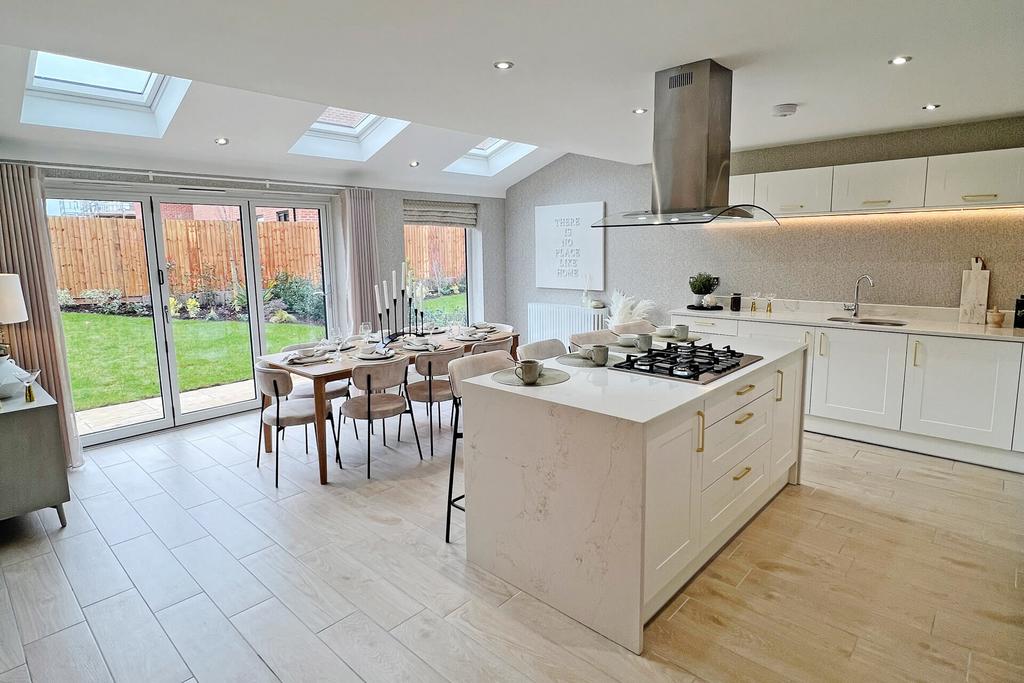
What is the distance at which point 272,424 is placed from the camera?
3.88 m

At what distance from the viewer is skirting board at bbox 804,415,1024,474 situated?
12.6ft

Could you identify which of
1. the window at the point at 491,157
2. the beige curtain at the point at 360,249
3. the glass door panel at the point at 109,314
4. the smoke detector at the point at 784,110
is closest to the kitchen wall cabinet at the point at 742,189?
the smoke detector at the point at 784,110

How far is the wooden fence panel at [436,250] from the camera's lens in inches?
266

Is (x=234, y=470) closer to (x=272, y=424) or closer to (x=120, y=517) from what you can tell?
(x=272, y=424)

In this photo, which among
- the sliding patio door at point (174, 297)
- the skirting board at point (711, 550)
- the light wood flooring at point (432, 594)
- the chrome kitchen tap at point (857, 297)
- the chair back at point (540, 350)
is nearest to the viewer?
the light wood flooring at point (432, 594)

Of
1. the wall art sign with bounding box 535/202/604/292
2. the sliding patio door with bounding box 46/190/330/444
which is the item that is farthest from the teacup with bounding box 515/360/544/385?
the wall art sign with bounding box 535/202/604/292

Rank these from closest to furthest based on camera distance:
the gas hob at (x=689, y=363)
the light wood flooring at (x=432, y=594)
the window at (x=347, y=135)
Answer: the light wood flooring at (x=432, y=594)
the gas hob at (x=689, y=363)
the window at (x=347, y=135)

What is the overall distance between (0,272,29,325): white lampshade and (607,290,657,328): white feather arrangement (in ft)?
16.2

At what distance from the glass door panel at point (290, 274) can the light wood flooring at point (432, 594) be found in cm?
217

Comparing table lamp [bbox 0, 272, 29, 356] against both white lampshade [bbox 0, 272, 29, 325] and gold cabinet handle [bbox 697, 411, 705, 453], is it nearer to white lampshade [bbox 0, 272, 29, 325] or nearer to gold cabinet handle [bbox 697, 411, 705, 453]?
white lampshade [bbox 0, 272, 29, 325]

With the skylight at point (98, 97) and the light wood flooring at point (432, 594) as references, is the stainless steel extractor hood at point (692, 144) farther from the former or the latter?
the skylight at point (98, 97)

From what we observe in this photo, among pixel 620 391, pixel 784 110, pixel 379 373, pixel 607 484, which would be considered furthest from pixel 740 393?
pixel 379 373

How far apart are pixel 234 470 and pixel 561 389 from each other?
2790mm

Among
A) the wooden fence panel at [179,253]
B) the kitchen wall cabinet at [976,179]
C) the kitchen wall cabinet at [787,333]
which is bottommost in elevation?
the kitchen wall cabinet at [787,333]
